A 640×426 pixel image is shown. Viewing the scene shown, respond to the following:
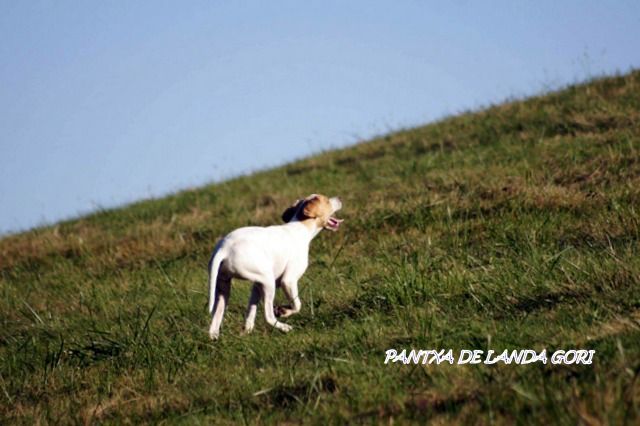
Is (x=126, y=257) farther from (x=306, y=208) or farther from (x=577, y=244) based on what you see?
(x=577, y=244)

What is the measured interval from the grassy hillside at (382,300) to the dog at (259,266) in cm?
19

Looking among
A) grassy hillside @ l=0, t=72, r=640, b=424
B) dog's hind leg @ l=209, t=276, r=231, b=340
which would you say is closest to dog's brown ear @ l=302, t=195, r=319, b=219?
grassy hillside @ l=0, t=72, r=640, b=424

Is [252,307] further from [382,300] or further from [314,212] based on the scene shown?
[314,212]

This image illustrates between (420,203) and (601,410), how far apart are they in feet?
24.5

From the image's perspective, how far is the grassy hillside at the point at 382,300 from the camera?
4312 mm

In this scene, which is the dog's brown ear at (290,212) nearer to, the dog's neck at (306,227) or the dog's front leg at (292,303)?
the dog's neck at (306,227)

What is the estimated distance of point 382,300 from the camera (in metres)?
6.55

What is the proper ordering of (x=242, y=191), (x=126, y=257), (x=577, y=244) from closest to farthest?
(x=577, y=244)
(x=126, y=257)
(x=242, y=191)

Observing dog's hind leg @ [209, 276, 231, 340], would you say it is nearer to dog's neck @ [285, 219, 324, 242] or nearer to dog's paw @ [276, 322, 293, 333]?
dog's paw @ [276, 322, 293, 333]

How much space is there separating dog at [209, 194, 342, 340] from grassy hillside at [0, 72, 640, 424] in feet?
0.63

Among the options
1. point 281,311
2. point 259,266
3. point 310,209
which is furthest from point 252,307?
point 310,209

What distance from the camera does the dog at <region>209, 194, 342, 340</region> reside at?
6535mm

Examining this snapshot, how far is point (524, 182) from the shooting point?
10.8 meters

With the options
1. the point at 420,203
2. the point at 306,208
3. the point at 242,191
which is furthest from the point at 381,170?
the point at 306,208
